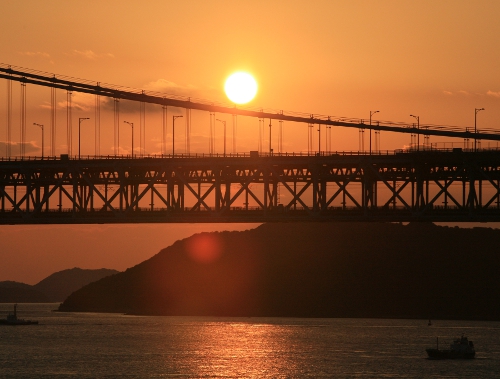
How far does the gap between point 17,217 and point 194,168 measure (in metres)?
26.2

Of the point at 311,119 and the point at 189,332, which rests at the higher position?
the point at 311,119

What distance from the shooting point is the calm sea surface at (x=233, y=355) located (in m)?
119

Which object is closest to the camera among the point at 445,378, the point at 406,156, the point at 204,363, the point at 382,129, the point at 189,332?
the point at 445,378

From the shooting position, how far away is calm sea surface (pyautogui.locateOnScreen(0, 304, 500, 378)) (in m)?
119

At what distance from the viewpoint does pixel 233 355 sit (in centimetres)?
14250

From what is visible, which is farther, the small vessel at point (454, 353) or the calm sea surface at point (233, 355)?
the small vessel at point (454, 353)

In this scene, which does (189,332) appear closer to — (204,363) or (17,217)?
(17,217)

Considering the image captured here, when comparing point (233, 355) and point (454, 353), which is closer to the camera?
point (454, 353)

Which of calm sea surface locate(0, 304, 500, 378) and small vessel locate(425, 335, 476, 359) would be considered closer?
calm sea surface locate(0, 304, 500, 378)

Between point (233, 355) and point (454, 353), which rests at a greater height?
point (454, 353)

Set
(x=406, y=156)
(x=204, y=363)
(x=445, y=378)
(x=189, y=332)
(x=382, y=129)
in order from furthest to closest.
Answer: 1. (x=189, y=332)
2. (x=382, y=129)
3. (x=406, y=156)
4. (x=204, y=363)
5. (x=445, y=378)

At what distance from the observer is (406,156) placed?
13900cm

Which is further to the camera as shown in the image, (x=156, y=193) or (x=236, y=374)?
(x=156, y=193)

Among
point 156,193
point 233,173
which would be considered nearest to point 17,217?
point 156,193
